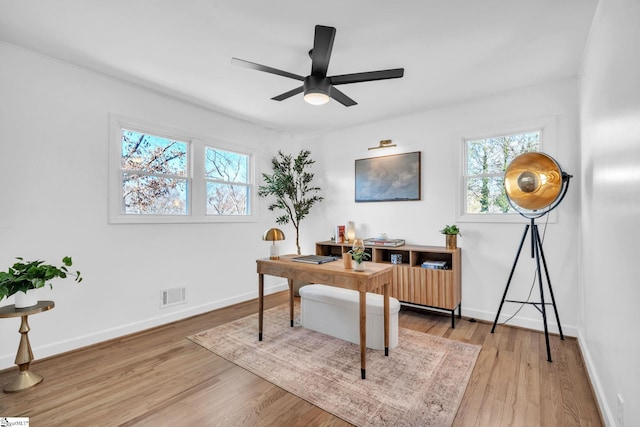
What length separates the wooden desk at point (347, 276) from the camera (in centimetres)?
225

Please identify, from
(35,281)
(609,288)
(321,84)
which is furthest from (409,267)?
(35,281)

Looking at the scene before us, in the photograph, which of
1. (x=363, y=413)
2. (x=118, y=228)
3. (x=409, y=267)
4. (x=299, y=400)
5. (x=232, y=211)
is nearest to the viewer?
(x=363, y=413)

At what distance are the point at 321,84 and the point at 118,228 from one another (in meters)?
2.57

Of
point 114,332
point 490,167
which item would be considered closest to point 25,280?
point 114,332

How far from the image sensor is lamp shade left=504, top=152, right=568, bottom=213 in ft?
8.49

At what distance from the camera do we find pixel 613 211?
1661 mm

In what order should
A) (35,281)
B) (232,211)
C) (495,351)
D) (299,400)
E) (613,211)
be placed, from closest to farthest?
(613,211) → (299,400) → (35,281) → (495,351) → (232,211)

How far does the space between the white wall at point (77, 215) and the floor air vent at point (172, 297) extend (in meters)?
0.06

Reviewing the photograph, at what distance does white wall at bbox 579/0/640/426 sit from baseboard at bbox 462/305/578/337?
0.65 meters

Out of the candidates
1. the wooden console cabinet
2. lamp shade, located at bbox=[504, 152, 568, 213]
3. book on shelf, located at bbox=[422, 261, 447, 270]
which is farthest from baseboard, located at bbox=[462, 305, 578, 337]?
lamp shade, located at bbox=[504, 152, 568, 213]

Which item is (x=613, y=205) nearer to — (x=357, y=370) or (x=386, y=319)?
(x=386, y=319)

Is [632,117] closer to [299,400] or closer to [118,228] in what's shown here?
[299,400]

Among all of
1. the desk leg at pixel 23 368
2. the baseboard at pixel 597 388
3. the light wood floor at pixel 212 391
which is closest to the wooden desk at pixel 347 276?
the light wood floor at pixel 212 391

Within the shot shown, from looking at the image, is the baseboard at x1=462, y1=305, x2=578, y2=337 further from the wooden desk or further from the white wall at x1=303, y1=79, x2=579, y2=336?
the wooden desk
